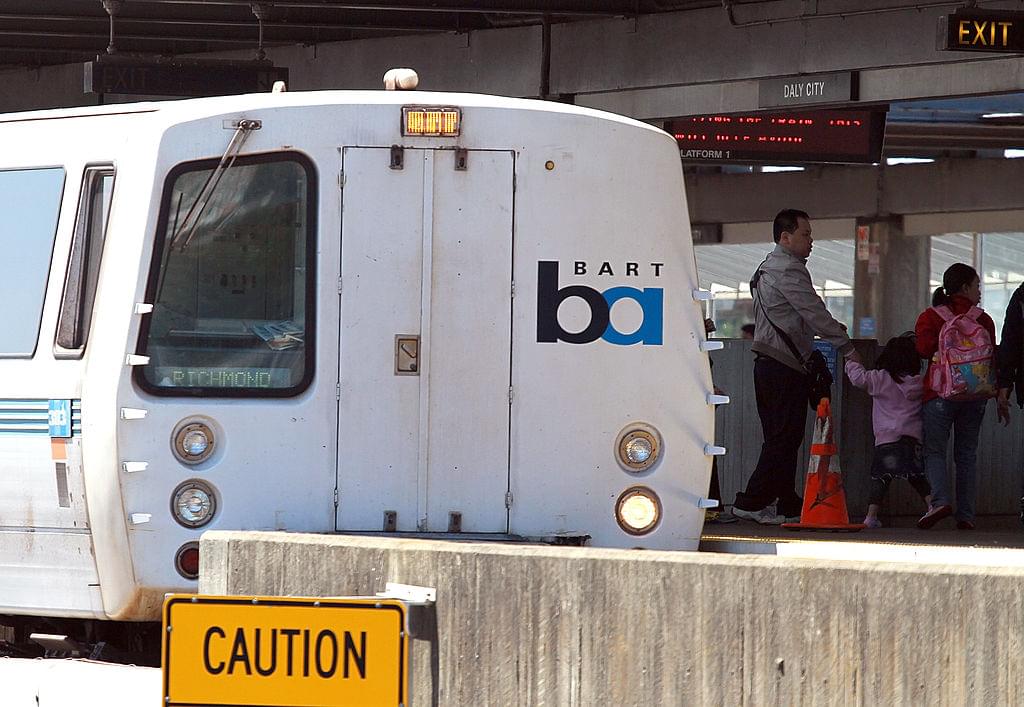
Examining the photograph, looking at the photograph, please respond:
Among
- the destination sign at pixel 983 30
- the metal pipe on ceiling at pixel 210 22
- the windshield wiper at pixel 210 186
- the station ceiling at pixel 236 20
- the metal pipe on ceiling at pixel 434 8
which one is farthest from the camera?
the metal pipe on ceiling at pixel 210 22

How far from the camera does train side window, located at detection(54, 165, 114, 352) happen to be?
21.0 ft

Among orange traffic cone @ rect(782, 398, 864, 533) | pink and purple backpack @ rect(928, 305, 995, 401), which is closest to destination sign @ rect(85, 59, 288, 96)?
orange traffic cone @ rect(782, 398, 864, 533)

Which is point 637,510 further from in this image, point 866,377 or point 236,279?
point 866,377

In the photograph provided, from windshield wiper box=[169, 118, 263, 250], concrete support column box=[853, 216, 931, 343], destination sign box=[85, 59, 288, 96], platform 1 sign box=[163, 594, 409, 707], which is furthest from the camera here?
concrete support column box=[853, 216, 931, 343]

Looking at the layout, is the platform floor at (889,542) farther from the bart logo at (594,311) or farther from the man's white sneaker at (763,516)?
the bart logo at (594,311)

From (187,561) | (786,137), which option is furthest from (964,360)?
(187,561)

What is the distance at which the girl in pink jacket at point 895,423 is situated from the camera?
11414mm

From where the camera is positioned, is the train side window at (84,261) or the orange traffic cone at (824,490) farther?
the orange traffic cone at (824,490)

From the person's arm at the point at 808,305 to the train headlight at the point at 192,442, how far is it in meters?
5.40

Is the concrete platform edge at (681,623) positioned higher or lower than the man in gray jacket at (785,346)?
lower

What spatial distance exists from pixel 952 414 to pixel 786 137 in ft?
16.8

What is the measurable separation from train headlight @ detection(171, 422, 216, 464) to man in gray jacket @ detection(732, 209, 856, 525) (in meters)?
5.40

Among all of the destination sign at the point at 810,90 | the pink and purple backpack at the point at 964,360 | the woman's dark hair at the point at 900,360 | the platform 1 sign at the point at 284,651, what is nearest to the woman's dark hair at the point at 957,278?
the pink and purple backpack at the point at 964,360

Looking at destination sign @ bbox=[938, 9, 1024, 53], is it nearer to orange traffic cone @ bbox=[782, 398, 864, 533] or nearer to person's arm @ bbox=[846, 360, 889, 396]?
person's arm @ bbox=[846, 360, 889, 396]
